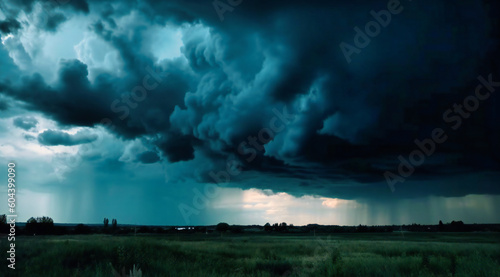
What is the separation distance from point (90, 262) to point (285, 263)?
35.9 ft

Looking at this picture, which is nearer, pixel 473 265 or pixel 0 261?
pixel 0 261

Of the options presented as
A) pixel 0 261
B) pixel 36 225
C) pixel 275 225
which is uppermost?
pixel 0 261

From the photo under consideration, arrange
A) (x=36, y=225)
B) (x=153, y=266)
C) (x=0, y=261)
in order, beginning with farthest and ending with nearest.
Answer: (x=36, y=225)
(x=153, y=266)
(x=0, y=261)

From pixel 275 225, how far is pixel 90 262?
147 meters

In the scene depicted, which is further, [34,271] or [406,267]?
[406,267]

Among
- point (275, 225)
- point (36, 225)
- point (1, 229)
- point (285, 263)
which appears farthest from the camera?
point (275, 225)

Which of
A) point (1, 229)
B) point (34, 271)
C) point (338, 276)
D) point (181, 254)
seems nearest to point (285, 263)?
point (338, 276)

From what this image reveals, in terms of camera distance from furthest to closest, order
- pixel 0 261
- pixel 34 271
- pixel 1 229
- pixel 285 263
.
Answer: pixel 1 229
pixel 285 263
pixel 0 261
pixel 34 271

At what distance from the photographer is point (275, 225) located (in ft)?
518

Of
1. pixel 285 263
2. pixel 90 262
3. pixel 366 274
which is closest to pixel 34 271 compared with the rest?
pixel 90 262

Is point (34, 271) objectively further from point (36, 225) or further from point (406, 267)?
point (36, 225)

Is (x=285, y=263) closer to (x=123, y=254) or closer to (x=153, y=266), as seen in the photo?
(x=153, y=266)

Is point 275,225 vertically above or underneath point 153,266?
underneath

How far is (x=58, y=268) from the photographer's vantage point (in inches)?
544
